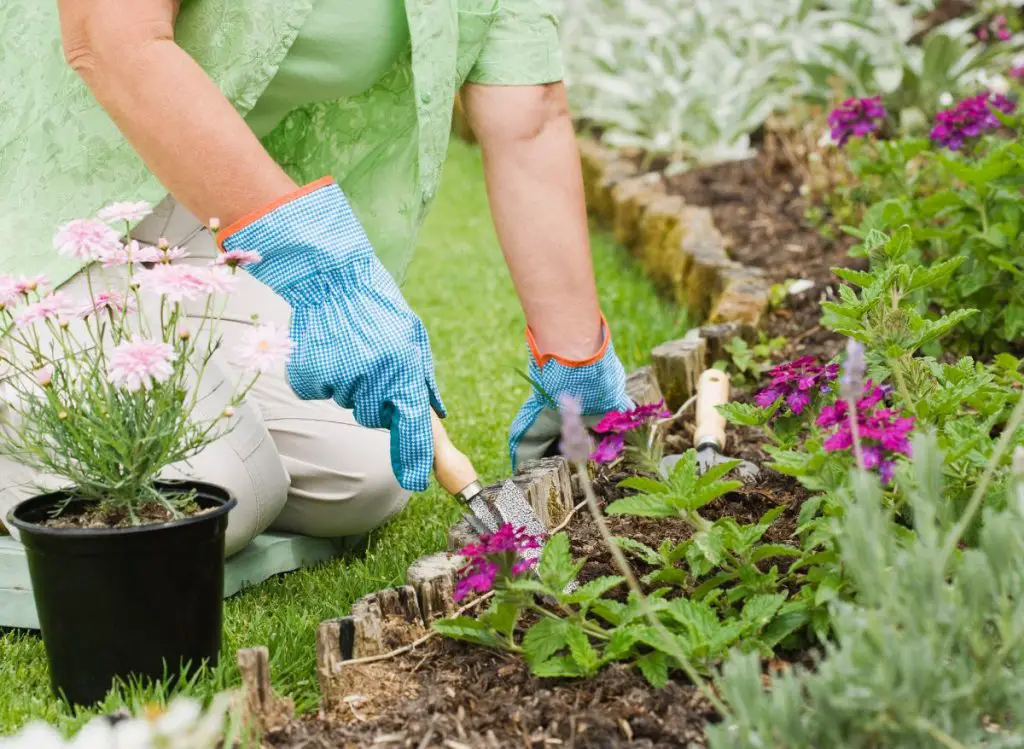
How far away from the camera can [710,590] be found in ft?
5.33

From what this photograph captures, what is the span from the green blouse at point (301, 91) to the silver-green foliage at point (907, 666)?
117 centimetres

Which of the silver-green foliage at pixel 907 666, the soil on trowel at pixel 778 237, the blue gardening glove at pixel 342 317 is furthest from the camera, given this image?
the soil on trowel at pixel 778 237

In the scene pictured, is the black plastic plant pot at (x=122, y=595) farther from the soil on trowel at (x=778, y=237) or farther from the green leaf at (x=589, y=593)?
the soil on trowel at (x=778, y=237)

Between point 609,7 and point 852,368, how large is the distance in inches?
229

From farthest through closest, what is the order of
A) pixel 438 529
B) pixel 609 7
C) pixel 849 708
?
pixel 609 7, pixel 438 529, pixel 849 708

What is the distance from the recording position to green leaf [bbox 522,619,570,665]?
4.95ft

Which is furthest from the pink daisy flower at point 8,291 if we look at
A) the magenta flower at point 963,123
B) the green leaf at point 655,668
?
the magenta flower at point 963,123

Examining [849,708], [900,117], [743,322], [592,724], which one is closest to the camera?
[849,708]

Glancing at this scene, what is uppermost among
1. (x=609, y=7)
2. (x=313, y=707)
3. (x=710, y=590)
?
(x=710, y=590)

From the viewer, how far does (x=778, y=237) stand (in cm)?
391

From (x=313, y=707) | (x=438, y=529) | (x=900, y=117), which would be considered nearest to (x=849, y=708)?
(x=313, y=707)

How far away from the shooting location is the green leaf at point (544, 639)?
1.51m

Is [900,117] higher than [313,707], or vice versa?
[313,707]

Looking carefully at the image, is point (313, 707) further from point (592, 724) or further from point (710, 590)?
point (710, 590)
